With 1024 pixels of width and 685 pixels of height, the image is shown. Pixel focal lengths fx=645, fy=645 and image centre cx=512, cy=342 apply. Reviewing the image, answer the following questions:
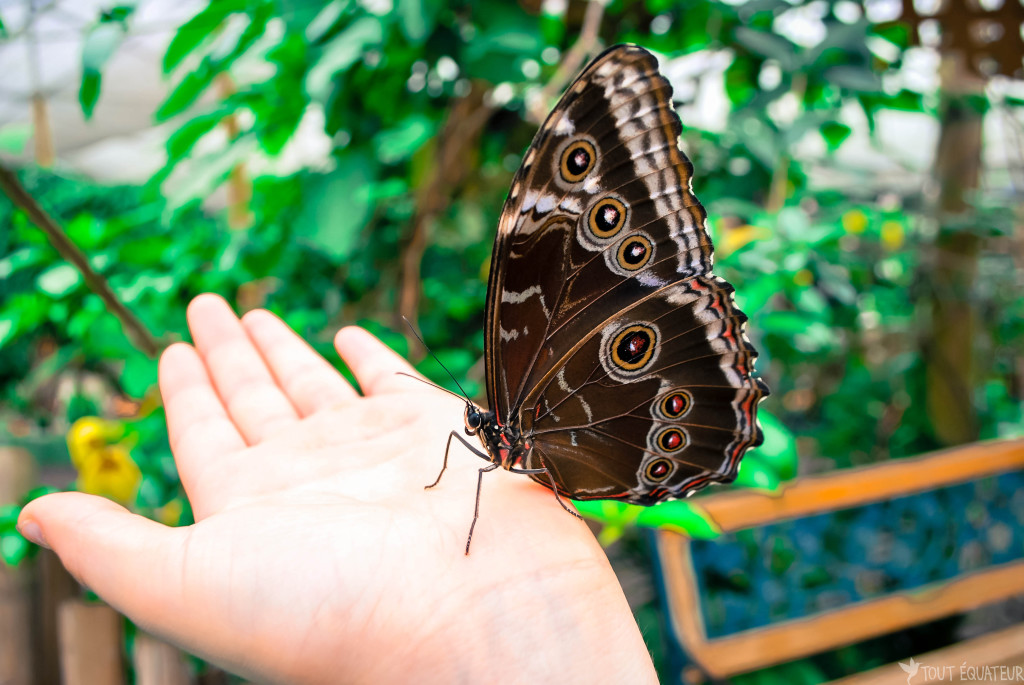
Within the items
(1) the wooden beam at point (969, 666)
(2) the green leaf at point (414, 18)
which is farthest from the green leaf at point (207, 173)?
(1) the wooden beam at point (969, 666)

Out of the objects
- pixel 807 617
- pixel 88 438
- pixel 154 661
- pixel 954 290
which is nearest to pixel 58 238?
pixel 88 438

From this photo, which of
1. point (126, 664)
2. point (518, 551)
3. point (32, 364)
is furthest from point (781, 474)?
point (32, 364)

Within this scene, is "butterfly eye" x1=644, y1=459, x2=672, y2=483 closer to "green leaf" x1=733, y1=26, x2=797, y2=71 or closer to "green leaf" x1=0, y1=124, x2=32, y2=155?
"green leaf" x1=733, y1=26, x2=797, y2=71

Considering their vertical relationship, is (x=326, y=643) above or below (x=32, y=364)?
below

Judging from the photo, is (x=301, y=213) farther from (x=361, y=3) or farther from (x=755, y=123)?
(x=755, y=123)

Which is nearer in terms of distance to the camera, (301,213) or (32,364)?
(301,213)

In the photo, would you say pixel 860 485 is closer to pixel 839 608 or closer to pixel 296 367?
pixel 839 608
